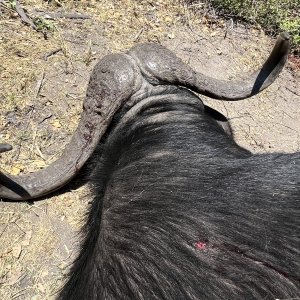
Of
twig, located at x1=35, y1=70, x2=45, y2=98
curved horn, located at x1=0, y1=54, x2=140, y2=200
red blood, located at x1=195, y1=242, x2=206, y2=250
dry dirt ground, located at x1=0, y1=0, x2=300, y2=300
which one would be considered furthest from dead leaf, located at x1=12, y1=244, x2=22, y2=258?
red blood, located at x1=195, y1=242, x2=206, y2=250

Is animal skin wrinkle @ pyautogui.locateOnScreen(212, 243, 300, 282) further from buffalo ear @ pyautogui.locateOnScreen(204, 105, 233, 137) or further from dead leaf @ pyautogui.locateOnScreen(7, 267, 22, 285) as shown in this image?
dead leaf @ pyautogui.locateOnScreen(7, 267, 22, 285)

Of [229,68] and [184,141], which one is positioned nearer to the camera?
[184,141]

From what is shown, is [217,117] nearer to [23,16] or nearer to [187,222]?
Answer: [187,222]

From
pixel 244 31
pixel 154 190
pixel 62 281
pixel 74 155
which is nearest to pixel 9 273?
pixel 62 281

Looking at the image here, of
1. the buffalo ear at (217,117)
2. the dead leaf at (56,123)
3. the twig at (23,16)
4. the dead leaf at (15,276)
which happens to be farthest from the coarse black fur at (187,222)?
the twig at (23,16)

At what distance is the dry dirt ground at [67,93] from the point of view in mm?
4242

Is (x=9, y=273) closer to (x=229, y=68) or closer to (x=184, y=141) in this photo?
(x=184, y=141)

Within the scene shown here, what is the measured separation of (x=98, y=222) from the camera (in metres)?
3.22

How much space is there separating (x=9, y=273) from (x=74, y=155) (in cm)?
104

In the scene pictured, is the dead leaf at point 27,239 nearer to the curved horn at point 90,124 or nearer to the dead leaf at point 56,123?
the curved horn at point 90,124

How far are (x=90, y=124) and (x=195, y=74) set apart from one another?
0.82 m

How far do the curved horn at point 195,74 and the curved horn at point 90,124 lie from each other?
108mm

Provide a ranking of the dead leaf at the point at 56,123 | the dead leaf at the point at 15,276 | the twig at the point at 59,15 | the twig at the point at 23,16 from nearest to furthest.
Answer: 1. the dead leaf at the point at 15,276
2. the dead leaf at the point at 56,123
3. the twig at the point at 23,16
4. the twig at the point at 59,15

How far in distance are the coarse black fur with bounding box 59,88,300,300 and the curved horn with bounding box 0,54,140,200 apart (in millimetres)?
221
